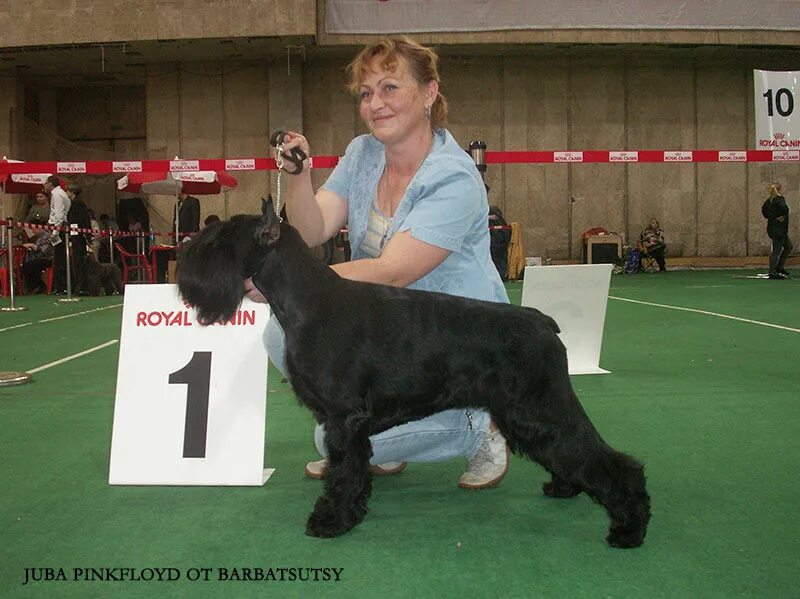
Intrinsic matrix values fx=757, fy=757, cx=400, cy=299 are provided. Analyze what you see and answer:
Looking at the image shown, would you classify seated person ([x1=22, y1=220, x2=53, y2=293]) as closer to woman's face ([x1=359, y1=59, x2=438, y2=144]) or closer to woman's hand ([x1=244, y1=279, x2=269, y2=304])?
woman's face ([x1=359, y1=59, x2=438, y2=144])

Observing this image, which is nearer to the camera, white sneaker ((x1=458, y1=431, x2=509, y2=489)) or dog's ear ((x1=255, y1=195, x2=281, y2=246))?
dog's ear ((x1=255, y1=195, x2=281, y2=246))

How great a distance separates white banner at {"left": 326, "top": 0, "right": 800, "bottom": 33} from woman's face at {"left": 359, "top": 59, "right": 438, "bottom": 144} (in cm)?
1177

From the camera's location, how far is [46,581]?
175 centimetres

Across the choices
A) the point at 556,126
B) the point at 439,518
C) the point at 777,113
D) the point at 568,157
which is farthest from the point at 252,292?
the point at 556,126

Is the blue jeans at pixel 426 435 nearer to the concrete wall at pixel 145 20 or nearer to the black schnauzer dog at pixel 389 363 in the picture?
the black schnauzer dog at pixel 389 363

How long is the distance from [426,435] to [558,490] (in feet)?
1.46

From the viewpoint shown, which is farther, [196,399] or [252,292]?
[196,399]

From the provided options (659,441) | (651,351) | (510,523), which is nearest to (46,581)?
(510,523)

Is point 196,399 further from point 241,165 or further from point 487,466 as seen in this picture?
point 241,165

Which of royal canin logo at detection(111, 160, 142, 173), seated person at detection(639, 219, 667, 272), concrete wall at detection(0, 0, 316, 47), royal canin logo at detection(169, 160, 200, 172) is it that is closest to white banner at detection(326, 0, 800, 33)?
concrete wall at detection(0, 0, 316, 47)

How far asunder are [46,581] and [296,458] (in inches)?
44.9

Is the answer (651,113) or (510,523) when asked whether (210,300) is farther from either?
(651,113)

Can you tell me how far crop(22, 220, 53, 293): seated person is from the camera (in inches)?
434

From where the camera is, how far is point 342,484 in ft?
6.57
